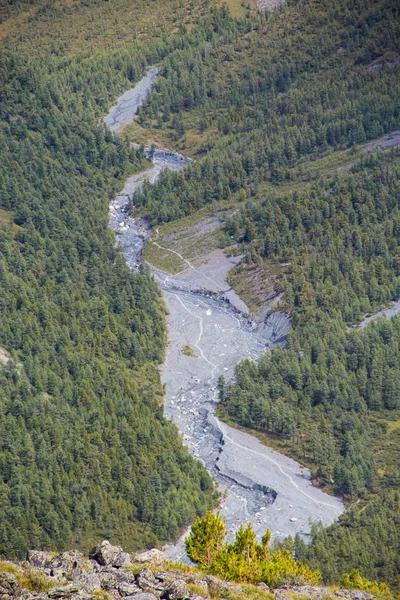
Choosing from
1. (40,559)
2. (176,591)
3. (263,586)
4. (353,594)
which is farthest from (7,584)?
(353,594)

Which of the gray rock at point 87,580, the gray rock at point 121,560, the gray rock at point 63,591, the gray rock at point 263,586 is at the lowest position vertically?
the gray rock at point 263,586

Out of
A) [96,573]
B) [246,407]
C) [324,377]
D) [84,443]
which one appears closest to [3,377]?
[84,443]

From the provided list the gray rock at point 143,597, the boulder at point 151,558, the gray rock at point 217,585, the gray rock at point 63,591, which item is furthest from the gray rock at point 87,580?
the boulder at point 151,558

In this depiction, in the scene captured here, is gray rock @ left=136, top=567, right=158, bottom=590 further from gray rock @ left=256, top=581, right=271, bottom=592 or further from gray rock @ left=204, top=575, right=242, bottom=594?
gray rock @ left=256, top=581, right=271, bottom=592

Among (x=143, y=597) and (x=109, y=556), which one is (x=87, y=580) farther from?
(x=109, y=556)

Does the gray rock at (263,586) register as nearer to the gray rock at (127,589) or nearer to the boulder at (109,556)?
the boulder at (109,556)

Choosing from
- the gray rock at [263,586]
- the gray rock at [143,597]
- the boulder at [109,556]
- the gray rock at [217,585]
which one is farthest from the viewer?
the gray rock at [263,586]

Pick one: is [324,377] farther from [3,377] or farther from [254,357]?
[3,377]
